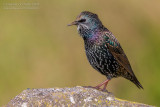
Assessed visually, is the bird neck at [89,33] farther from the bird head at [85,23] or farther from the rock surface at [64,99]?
the rock surface at [64,99]

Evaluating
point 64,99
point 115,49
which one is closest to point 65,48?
point 115,49

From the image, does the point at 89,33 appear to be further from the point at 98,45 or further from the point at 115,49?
the point at 115,49

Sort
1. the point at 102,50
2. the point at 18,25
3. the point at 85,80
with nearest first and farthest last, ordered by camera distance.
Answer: the point at 102,50
the point at 85,80
the point at 18,25

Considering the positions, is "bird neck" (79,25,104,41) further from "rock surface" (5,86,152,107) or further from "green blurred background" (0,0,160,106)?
"green blurred background" (0,0,160,106)

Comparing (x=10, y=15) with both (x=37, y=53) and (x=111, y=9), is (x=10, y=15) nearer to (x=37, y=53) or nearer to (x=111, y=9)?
(x=37, y=53)

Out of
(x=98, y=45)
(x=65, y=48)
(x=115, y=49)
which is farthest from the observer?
(x=65, y=48)

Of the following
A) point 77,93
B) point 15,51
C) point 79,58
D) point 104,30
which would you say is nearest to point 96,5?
point 79,58
